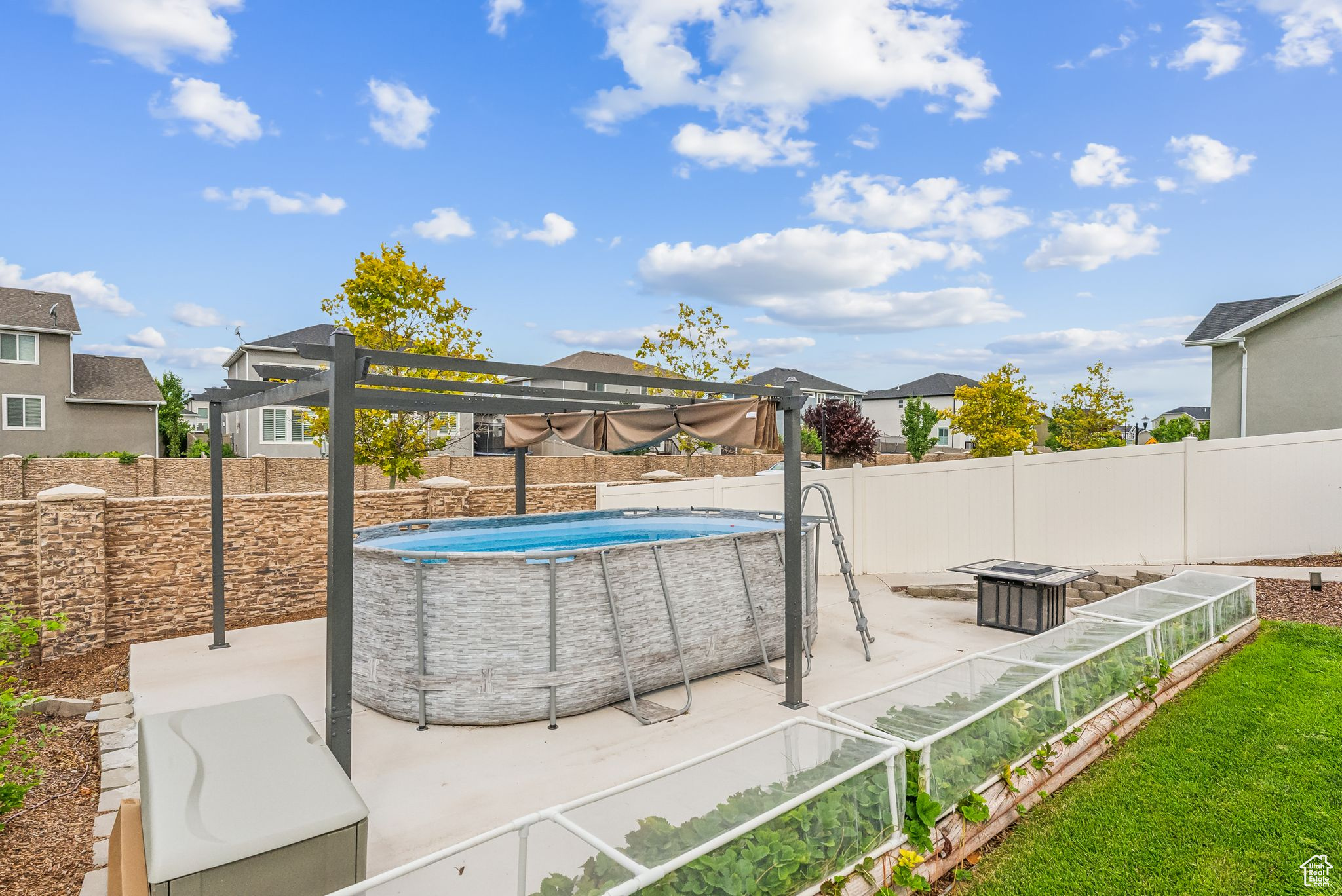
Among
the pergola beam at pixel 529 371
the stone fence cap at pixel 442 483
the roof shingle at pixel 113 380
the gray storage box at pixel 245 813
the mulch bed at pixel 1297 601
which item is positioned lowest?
the mulch bed at pixel 1297 601

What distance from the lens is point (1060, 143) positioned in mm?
11430

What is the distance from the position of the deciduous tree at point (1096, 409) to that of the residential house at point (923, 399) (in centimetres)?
2635

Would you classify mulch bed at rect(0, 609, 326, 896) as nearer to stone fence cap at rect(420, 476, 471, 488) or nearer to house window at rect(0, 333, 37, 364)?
stone fence cap at rect(420, 476, 471, 488)

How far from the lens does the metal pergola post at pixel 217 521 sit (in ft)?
23.3

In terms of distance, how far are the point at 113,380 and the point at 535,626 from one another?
27.5m

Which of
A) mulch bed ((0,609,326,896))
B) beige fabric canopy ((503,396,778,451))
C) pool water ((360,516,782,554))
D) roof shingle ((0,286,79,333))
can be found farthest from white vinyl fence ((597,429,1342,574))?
roof shingle ((0,286,79,333))

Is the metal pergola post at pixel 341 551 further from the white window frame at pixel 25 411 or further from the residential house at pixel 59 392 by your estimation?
the white window frame at pixel 25 411

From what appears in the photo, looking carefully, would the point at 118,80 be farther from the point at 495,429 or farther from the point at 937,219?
the point at 495,429

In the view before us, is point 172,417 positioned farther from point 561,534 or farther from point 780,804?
point 780,804

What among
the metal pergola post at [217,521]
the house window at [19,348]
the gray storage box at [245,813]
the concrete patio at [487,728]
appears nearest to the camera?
the gray storage box at [245,813]

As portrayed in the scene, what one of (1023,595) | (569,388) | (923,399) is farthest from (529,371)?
(923,399)

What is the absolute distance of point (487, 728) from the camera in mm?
5309

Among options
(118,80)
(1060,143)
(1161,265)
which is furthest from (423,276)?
(1161,265)

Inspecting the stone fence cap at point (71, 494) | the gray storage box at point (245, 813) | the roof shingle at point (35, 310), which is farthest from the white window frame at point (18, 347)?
the gray storage box at point (245, 813)
